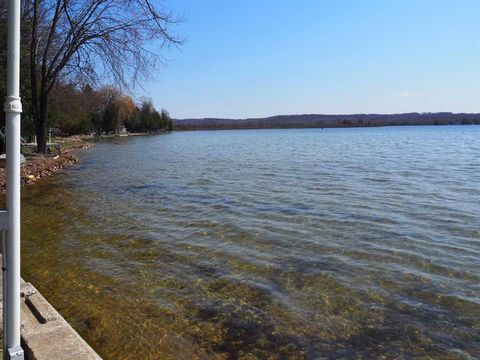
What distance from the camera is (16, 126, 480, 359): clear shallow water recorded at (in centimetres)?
500

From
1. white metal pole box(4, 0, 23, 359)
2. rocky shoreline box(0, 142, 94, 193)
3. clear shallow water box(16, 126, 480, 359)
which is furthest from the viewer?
rocky shoreline box(0, 142, 94, 193)

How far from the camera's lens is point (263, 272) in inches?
283

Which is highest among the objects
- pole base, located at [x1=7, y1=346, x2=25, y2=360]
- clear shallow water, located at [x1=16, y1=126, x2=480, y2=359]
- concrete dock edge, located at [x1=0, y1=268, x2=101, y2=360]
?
pole base, located at [x1=7, y1=346, x2=25, y2=360]

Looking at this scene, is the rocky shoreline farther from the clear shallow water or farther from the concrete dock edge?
the concrete dock edge

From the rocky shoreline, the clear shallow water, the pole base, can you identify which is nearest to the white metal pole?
the pole base

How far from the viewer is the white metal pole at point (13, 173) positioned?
2838 mm

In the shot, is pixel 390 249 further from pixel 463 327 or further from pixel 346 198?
pixel 346 198

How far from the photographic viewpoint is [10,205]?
117 inches

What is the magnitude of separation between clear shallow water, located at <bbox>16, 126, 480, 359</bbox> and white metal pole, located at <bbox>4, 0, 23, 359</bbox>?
5.48 feet

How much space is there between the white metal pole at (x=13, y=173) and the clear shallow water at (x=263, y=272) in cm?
167

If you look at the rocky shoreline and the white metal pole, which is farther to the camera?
the rocky shoreline

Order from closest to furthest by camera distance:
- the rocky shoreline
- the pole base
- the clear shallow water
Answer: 1. the pole base
2. the clear shallow water
3. the rocky shoreline

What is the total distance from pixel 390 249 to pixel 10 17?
7.36 metres

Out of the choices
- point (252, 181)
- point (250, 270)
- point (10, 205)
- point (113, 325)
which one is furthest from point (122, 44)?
point (10, 205)
